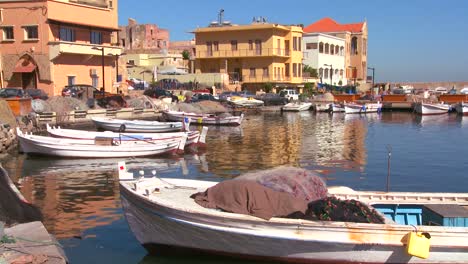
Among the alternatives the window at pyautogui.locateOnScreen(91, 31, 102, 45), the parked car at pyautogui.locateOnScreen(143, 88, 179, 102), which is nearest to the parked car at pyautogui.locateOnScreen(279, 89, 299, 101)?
the parked car at pyautogui.locateOnScreen(143, 88, 179, 102)

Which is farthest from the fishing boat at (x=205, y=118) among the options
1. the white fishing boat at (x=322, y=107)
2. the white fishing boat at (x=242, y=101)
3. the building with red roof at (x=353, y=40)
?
the building with red roof at (x=353, y=40)

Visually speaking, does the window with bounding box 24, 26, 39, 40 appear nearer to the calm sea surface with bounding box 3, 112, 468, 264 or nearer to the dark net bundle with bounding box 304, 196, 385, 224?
the calm sea surface with bounding box 3, 112, 468, 264

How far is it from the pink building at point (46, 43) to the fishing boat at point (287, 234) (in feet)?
125

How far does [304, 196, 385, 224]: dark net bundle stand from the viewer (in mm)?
10094

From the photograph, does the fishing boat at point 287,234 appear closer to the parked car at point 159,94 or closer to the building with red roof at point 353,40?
the parked car at point 159,94

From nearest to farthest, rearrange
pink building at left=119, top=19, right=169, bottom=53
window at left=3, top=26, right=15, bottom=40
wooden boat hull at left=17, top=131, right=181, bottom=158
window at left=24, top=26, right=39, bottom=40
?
wooden boat hull at left=17, top=131, right=181, bottom=158, window at left=24, top=26, right=39, bottom=40, window at left=3, top=26, right=15, bottom=40, pink building at left=119, top=19, right=169, bottom=53

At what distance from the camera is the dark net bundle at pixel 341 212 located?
10094 millimetres

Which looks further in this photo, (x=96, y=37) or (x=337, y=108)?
(x=337, y=108)

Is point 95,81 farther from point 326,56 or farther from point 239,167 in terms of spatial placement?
point 326,56

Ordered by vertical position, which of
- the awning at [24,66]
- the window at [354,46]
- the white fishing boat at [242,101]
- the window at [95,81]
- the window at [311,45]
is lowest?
the white fishing boat at [242,101]

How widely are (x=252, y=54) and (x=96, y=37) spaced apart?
25866 mm

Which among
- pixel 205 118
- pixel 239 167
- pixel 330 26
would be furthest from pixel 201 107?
pixel 330 26

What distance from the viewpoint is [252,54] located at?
72.1 metres

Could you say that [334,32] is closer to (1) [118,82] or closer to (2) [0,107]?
(1) [118,82]
